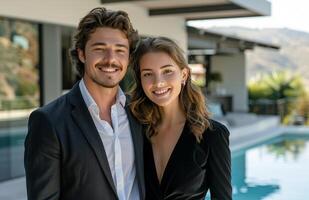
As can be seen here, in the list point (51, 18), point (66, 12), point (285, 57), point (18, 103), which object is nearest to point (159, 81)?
point (51, 18)

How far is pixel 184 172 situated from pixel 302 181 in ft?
24.8

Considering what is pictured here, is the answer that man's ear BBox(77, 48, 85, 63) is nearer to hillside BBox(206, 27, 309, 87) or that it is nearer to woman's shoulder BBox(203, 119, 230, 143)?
woman's shoulder BBox(203, 119, 230, 143)

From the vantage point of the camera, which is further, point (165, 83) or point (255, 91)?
point (255, 91)

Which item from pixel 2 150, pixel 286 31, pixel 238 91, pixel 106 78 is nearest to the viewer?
pixel 106 78

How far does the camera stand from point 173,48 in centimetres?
241

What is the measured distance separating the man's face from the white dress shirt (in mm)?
97

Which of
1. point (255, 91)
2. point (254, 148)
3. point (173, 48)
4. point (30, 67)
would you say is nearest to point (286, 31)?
point (255, 91)

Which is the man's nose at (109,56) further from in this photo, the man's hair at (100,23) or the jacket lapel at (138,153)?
the jacket lapel at (138,153)

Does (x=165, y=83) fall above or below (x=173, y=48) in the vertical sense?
below

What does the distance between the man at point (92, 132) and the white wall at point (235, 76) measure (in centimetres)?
1884

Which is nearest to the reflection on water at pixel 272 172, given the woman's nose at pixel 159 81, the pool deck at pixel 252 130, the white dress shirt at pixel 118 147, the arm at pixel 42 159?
the pool deck at pixel 252 130

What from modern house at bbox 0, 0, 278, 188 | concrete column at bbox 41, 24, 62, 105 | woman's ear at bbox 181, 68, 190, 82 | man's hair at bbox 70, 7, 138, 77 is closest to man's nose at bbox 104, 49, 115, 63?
man's hair at bbox 70, 7, 138, 77

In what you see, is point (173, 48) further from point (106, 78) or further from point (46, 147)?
point (46, 147)

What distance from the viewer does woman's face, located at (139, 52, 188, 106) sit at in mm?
2391
